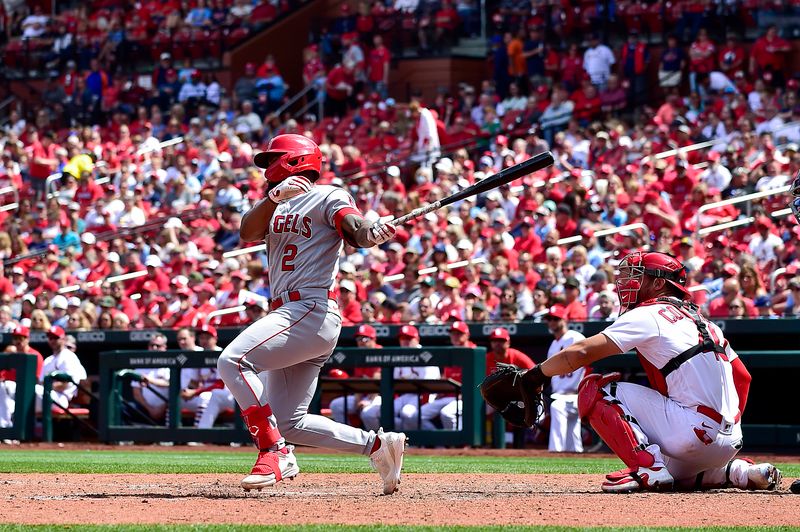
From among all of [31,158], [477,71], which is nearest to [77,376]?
[31,158]

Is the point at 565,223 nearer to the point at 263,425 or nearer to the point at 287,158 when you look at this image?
the point at 287,158

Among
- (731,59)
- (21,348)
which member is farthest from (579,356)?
(731,59)

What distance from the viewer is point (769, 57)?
780 inches

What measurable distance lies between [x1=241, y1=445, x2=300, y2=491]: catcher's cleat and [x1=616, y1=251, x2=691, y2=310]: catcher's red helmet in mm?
1836

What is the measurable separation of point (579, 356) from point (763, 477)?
1200 millimetres

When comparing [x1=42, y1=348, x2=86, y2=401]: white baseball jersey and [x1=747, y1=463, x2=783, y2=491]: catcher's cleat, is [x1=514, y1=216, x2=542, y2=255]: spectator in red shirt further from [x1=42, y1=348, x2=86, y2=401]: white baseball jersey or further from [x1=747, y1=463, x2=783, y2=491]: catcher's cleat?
[x1=747, y1=463, x2=783, y2=491]: catcher's cleat

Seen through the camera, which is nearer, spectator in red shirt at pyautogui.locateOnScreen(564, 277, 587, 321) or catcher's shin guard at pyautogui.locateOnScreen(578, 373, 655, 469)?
catcher's shin guard at pyautogui.locateOnScreen(578, 373, 655, 469)

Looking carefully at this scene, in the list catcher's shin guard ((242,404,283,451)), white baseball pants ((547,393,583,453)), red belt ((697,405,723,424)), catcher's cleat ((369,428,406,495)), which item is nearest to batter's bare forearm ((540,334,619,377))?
red belt ((697,405,723,424))

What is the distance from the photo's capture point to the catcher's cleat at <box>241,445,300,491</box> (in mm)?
6441

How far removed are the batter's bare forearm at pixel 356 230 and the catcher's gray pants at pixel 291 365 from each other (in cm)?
35

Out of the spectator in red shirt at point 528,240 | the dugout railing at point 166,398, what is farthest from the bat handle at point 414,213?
the spectator in red shirt at point 528,240

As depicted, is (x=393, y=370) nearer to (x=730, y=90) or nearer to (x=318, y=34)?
(x=730, y=90)

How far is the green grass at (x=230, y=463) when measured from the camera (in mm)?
9070

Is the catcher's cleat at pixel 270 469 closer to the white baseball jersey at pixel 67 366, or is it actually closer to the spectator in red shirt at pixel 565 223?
the white baseball jersey at pixel 67 366
